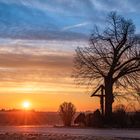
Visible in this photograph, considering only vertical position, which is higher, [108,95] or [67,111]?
[108,95]

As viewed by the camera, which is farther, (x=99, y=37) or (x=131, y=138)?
(x=99, y=37)

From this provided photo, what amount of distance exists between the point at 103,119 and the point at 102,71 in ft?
14.9

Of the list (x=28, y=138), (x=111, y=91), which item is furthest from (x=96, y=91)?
(x=28, y=138)

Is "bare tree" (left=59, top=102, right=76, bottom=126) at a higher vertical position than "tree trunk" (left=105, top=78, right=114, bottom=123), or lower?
lower

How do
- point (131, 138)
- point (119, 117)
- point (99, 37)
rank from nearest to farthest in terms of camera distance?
point (131, 138)
point (119, 117)
point (99, 37)

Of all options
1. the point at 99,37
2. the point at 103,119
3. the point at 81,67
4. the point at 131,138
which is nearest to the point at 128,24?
→ the point at 99,37

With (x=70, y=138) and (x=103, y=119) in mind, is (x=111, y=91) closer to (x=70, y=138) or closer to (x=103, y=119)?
(x=103, y=119)

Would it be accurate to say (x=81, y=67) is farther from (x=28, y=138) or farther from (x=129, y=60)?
(x=28, y=138)

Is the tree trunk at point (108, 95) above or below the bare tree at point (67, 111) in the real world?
above

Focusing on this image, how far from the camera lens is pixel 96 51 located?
153ft

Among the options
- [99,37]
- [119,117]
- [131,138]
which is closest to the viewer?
[131,138]

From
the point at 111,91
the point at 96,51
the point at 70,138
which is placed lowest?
the point at 70,138

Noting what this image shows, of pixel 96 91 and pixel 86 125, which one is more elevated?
pixel 96 91

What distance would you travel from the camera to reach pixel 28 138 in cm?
3016
